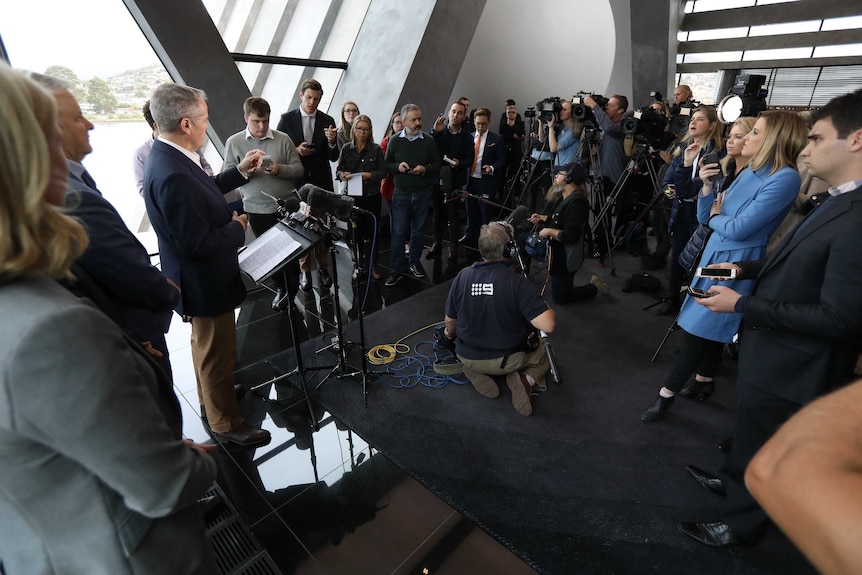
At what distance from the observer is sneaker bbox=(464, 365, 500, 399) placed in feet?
8.70

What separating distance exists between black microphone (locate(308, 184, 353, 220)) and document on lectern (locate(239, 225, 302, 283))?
0.21 meters

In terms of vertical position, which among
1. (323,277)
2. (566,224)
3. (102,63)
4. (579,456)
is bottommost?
(579,456)

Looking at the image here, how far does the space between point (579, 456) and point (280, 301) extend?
2.72 m

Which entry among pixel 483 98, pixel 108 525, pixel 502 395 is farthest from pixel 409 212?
pixel 483 98

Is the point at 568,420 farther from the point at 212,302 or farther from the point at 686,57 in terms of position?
the point at 686,57

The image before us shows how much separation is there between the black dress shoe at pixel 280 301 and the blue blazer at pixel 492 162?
8.88 feet

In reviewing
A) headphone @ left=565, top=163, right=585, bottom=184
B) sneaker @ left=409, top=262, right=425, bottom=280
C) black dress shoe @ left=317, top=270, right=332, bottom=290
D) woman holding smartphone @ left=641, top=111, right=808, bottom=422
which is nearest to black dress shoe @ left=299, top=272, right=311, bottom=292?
black dress shoe @ left=317, top=270, right=332, bottom=290

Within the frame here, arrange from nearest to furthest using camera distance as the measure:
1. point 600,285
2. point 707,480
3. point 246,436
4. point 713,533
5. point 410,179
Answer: point 713,533
point 707,480
point 246,436
point 600,285
point 410,179

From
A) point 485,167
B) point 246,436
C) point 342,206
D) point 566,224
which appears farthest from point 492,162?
point 246,436

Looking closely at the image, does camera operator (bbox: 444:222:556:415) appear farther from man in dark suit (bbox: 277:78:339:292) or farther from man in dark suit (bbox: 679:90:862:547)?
man in dark suit (bbox: 277:78:339:292)

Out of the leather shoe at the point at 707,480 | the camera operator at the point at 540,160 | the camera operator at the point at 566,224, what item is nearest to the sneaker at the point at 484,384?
the leather shoe at the point at 707,480

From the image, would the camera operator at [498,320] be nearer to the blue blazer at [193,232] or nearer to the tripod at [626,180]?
the blue blazer at [193,232]

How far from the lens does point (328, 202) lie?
7.03ft

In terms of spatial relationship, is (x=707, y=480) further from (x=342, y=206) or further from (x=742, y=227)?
(x=342, y=206)
